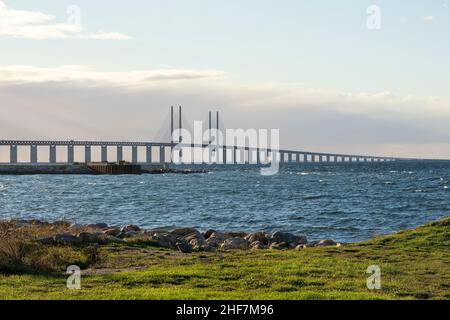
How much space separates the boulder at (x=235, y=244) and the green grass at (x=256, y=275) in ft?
6.94

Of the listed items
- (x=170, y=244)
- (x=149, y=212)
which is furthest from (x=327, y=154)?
(x=170, y=244)

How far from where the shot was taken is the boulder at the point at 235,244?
888 inches

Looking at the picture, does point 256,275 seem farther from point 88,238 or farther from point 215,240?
point 215,240

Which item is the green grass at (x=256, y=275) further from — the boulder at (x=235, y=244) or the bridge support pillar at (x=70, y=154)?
the bridge support pillar at (x=70, y=154)

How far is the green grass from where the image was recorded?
12.7 m

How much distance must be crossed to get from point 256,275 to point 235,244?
8216 millimetres

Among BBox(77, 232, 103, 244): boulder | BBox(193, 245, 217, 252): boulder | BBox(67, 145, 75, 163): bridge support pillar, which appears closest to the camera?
BBox(77, 232, 103, 244): boulder

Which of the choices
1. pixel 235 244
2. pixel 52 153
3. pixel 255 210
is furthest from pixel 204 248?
pixel 52 153

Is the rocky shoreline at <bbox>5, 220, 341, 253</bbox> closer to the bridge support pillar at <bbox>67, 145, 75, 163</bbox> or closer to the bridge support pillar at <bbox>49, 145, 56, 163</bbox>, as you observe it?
the bridge support pillar at <bbox>49, 145, 56, 163</bbox>

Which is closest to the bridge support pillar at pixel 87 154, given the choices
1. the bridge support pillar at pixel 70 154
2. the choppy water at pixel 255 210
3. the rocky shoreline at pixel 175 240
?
the bridge support pillar at pixel 70 154

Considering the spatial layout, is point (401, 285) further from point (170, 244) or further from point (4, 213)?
point (4, 213)

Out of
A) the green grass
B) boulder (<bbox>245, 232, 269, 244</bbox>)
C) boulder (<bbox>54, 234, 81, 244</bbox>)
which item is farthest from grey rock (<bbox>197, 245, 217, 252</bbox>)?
boulder (<bbox>54, 234, 81, 244</bbox>)

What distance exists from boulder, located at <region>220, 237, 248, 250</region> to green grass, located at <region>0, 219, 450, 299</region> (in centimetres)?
212
